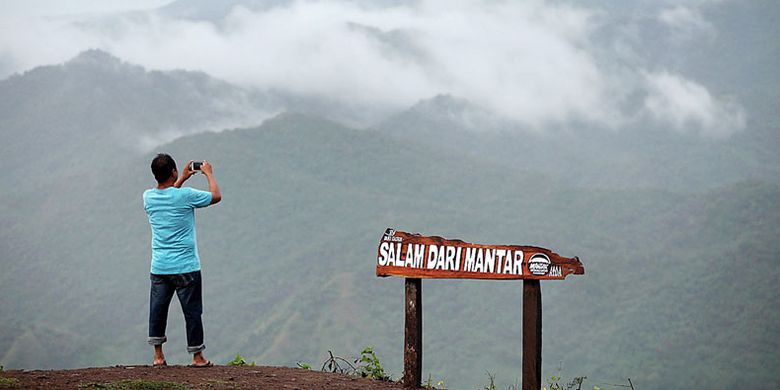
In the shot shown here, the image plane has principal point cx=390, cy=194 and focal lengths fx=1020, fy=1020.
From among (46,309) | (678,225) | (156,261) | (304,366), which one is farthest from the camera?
(678,225)

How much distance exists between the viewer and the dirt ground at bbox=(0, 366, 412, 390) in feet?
28.5

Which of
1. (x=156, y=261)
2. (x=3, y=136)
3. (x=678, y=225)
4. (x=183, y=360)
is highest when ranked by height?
(x=3, y=136)

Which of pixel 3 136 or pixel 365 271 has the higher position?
pixel 3 136

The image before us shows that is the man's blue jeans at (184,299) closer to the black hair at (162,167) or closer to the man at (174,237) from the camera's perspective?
the man at (174,237)

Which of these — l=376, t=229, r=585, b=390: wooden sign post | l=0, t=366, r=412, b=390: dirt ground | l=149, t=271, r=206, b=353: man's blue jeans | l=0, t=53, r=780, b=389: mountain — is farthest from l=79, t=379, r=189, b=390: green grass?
l=0, t=53, r=780, b=389: mountain

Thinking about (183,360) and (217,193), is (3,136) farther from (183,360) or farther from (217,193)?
(217,193)

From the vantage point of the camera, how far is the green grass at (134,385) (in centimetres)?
855

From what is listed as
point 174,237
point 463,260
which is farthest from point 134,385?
point 463,260

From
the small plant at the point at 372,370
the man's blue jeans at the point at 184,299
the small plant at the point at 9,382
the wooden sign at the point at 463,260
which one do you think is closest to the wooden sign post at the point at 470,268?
the wooden sign at the point at 463,260

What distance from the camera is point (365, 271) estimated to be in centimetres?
12244

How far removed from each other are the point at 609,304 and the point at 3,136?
114 metres

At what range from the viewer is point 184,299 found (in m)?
9.71

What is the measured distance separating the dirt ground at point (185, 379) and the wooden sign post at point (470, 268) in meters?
0.76

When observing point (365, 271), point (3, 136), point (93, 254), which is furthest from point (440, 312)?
point (3, 136)
